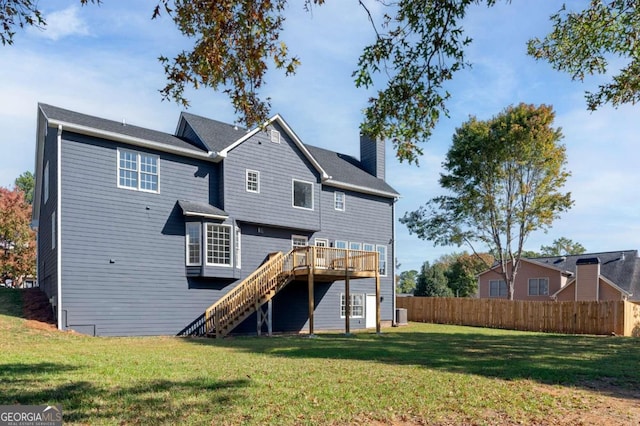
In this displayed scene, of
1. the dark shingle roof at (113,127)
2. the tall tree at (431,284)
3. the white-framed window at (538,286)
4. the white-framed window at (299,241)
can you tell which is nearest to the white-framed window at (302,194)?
the white-framed window at (299,241)

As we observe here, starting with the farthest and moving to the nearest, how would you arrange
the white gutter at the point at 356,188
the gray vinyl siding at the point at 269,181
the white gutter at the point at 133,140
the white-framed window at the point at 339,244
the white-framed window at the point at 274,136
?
the white-framed window at the point at 339,244 → the white gutter at the point at 356,188 → the white-framed window at the point at 274,136 → the gray vinyl siding at the point at 269,181 → the white gutter at the point at 133,140

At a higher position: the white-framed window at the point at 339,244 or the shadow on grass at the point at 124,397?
the white-framed window at the point at 339,244

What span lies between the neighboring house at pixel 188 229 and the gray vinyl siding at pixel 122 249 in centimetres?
4

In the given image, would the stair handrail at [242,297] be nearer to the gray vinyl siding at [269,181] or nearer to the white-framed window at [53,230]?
the gray vinyl siding at [269,181]

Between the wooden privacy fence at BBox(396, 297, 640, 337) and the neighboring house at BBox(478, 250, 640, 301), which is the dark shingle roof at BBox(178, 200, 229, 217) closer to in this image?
the wooden privacy fence at BBox(396, 297, 640, 337)

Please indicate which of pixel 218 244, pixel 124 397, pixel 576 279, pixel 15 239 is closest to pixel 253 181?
pixel 218 244

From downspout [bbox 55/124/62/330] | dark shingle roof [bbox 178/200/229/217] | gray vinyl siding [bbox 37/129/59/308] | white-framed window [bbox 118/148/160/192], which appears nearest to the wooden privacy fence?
dark shingle roof [bbox 178/200/229/217]

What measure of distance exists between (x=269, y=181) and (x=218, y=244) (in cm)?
383

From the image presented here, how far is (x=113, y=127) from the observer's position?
18.6m

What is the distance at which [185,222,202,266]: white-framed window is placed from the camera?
64.2ft

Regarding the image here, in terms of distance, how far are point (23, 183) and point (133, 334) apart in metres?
46.1

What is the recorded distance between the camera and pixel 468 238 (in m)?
33.0

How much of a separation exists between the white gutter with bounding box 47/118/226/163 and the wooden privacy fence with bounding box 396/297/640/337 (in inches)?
685

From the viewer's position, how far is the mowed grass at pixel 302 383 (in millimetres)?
6488
